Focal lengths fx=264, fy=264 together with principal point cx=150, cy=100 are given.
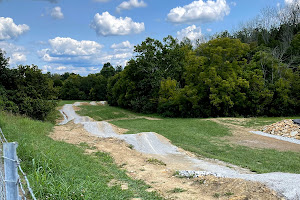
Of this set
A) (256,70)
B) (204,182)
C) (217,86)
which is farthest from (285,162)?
(256,70)

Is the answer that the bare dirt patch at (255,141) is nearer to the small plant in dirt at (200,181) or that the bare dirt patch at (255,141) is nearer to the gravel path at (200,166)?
the gravel path at (200,166)

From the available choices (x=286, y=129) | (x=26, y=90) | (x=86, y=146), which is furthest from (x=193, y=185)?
(x=26, y=90)

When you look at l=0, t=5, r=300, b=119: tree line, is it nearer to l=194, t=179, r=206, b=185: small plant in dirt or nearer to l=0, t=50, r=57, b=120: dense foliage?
l=0, t=50, r=57, b=120: dense foliage

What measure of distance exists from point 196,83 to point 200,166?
2357 cm

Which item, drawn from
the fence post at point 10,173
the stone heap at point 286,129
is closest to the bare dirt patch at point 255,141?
the stone heap at point 286,129

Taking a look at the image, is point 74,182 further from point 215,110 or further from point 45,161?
point 215,110

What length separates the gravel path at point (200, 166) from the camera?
5.77 metres

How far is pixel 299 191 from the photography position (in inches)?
215

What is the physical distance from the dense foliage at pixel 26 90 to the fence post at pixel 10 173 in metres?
21.3

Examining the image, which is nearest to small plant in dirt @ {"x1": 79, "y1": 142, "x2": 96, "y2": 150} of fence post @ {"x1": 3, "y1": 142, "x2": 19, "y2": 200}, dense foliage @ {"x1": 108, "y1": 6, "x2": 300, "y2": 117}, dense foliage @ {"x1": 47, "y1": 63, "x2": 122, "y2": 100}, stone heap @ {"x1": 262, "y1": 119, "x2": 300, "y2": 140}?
fence post @ {"x1": 3, "y1": 142, "x2": 19, "y2": 200}

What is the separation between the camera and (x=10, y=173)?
282 cm

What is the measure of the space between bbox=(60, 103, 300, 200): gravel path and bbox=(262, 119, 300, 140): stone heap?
29.2 ft

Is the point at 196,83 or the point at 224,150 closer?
the point at 224,150

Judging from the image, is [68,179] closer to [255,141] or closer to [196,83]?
[255,141]
